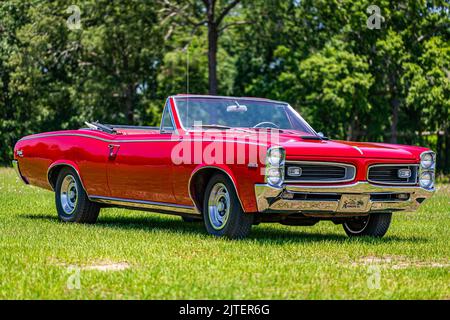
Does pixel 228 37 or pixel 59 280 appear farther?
pixel 228 37

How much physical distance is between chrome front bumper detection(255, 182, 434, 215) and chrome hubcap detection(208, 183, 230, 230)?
684 mm

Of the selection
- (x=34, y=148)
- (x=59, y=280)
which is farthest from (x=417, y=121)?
(x=59, y=280)

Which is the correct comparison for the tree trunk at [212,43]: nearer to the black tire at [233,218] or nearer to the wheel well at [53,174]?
the wheel well at [53,174]

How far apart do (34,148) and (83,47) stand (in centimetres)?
2900

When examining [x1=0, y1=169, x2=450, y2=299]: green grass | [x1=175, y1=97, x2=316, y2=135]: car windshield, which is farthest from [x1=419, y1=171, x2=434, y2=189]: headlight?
[x1=175, y1=97, x2=316, y2=135]: car windshield

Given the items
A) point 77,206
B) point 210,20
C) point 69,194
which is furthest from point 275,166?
point 210,20

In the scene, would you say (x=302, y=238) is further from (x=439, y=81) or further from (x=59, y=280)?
(x=439, y=81)

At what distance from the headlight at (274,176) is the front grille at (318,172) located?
0.10 meters

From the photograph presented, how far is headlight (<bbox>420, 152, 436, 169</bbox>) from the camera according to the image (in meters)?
10.9

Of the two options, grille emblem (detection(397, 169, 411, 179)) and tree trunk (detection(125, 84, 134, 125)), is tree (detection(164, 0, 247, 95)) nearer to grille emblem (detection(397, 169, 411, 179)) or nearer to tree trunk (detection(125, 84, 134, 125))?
tree trunk (detection(125, 84, 134, 125))

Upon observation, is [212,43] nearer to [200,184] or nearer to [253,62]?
[253,62]
